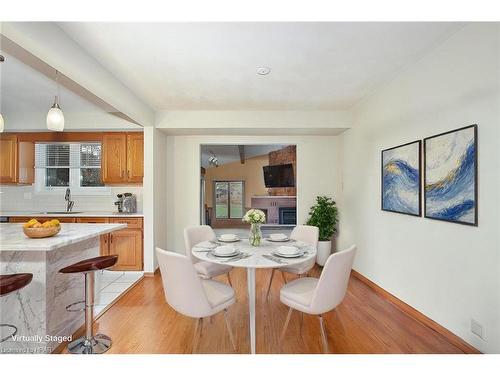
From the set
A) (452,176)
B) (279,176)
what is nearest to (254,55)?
(452,176)

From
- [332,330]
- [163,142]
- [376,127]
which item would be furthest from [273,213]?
[332,330]

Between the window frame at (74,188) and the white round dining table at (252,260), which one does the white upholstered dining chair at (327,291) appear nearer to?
the white round dining table at (252,260)

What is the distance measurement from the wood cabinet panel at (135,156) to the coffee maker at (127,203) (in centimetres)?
31

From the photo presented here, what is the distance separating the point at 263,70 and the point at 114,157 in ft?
9.23

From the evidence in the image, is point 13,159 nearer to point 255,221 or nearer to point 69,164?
point 69,164

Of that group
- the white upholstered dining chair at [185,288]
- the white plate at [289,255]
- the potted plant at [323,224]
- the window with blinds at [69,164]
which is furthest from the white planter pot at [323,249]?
the window with blinds at [69,164]

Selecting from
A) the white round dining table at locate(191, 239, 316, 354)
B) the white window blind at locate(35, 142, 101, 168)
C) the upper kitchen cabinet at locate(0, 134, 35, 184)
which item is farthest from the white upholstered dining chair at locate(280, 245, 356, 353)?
the upper kitchen cabinet at locate(0, 134, 35, 184)

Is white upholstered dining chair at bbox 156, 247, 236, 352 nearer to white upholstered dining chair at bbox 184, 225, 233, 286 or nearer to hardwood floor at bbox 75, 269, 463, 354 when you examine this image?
hardwood floor at bbox 75, 269, 463, 354

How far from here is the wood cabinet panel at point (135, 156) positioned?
393cm

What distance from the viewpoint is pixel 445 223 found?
6.72 ft

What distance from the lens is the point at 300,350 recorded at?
1.91 meters
